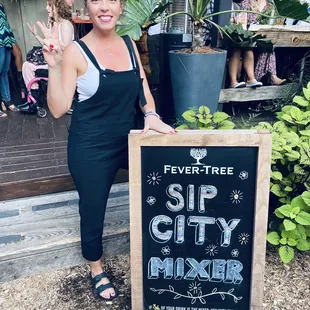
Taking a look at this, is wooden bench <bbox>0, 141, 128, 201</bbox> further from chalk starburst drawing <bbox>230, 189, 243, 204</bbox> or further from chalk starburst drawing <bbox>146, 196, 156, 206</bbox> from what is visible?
chalk starburst drawing <bbox>230, 189, 243, 204</bbox>

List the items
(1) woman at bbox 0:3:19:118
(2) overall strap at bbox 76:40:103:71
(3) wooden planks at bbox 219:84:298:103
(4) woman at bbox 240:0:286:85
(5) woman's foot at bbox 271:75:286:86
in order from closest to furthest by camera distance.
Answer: (2) overall strap at bbox 76:40:103:71, (3) wooden planks at bbox 219:84:298:103, (5) woman's foot at bbox 271:75:286:86, (4) woman at bbox 240:0:286:85, (1) woman at bbox 0:3:19:118

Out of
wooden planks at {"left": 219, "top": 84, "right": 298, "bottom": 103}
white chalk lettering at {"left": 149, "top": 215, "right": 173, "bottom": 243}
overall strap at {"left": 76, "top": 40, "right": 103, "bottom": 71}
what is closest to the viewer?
overall strap at {"left": 76, "top": 40, "right": 103, "bottom": 71}

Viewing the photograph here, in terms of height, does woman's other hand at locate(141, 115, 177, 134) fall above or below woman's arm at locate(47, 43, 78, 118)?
below

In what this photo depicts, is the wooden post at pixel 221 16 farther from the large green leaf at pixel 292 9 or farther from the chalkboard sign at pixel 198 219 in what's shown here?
the chalkboard sign at pixel 198 219

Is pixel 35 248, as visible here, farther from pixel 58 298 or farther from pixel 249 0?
pixel 249 0

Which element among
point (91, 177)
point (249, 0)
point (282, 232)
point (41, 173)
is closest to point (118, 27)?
point (41, 173)

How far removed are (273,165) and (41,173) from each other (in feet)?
5.06

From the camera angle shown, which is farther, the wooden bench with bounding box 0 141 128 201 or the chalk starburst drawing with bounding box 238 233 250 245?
the wooden bench with bounding box 0 141 128 201

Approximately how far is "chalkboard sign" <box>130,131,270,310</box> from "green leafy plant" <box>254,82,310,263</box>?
44cm

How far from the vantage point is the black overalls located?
1606mm

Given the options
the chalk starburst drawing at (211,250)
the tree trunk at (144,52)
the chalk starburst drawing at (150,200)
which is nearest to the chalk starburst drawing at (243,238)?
the chalk starburst drawing at (211,250)

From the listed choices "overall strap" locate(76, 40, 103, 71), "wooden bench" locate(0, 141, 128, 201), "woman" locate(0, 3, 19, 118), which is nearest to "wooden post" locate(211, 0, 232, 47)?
"wooden bench" locate(0, 141, 128, 201)

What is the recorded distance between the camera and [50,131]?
3.65 metres

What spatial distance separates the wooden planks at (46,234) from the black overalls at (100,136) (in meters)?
0.42
